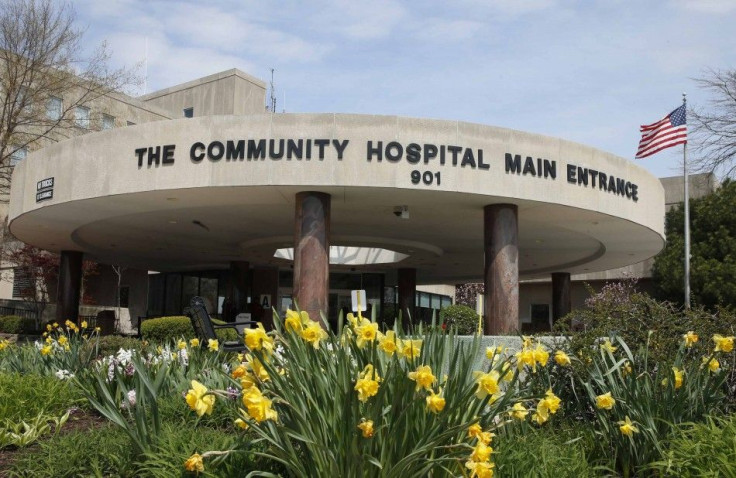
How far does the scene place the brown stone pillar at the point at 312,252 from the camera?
15.0 m

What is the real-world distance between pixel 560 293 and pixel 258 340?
3008cm

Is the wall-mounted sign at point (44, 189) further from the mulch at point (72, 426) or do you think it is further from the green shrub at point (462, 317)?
the mulch at point (72, 426)

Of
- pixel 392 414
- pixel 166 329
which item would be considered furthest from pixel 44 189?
pixel 392 414

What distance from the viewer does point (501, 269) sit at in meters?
16.1

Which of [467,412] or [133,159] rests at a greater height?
[133,159]

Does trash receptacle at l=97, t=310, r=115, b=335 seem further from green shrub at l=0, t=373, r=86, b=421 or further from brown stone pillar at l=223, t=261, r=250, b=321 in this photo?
green shrub at l=0, t=373, r=86, b=421

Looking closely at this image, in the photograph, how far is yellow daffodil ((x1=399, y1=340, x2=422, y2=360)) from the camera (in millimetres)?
3674

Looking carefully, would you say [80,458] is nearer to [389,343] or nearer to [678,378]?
[389,343]

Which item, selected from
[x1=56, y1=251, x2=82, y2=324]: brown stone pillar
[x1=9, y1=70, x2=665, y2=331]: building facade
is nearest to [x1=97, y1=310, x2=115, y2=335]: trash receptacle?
[x1=56, y1=251, x2=82, y2=324]: brown stone pillar

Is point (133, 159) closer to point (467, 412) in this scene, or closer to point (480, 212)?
point (480, 212)

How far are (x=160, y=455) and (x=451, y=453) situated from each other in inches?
67.7

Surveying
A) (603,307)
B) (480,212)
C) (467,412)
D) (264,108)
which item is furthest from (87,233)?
(264,108)

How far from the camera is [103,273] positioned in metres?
37.5

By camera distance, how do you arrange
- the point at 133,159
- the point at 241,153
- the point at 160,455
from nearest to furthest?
1. the point at 160,455
2. the point at 241,153
3. the point at 133,159
